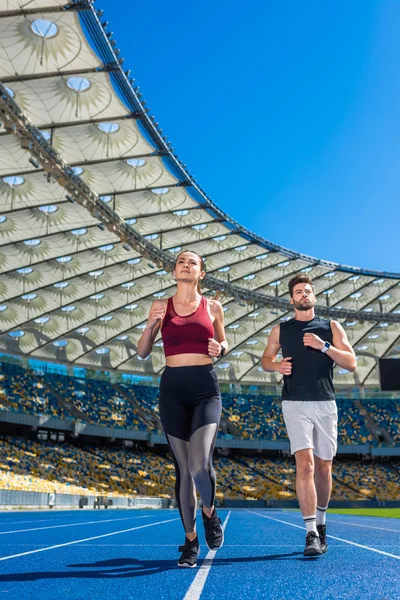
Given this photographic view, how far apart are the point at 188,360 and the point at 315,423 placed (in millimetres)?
1364

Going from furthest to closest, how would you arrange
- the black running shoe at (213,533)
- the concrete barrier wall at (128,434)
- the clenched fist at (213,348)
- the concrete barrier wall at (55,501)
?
1. the concrete barrier wall at (128,434)
2. the concrete barrier wall at (55,501)
3. the clenched fist at (213,348)
4. the black running shoe at (213,533)

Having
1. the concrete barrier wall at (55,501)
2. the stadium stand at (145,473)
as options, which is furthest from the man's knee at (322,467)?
the stadium stand at (145,473)

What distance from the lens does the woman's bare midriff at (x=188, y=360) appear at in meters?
5.25

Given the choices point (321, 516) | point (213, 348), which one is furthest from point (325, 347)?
point (321, 516)

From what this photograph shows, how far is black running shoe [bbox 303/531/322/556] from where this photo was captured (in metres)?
5.09

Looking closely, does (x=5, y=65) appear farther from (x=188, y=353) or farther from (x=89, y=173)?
(x=188, y=353)

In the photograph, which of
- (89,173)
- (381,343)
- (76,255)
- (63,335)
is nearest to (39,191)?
(89,173)

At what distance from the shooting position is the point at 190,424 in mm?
5184

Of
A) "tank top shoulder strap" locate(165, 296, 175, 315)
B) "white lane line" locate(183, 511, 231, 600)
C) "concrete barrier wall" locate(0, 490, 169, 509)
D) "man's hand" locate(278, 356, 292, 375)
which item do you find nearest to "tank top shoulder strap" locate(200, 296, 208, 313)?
"tank top shoulder strap" locate(165, 296, 175, 315)

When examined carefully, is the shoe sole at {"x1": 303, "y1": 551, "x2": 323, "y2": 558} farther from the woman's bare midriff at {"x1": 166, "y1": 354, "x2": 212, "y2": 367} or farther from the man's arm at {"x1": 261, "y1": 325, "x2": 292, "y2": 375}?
the woman's bare midriff at {"x1": 166, "y1": 354, "x2": 212, "y2": 367}

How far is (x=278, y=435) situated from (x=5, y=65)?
4834 centimetres

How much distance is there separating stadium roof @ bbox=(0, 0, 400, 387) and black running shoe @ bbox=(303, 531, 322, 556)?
2032 centimetres

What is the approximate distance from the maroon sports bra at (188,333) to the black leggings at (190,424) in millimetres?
166

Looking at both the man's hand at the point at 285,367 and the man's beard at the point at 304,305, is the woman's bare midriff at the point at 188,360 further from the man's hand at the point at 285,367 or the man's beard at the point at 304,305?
the man's beard at the point at 304,305
